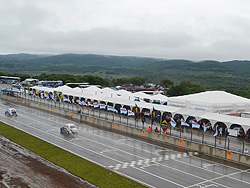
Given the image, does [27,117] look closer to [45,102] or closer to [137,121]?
[45,102]

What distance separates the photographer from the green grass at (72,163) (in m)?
23.1

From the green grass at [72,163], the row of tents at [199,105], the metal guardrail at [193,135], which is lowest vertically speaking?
the green grass at [72,163]

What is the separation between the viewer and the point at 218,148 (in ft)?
102

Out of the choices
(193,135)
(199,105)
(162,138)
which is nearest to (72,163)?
(162,138)

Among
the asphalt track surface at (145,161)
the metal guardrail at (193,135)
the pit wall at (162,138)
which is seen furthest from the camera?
the metal guardrail at (193,135)

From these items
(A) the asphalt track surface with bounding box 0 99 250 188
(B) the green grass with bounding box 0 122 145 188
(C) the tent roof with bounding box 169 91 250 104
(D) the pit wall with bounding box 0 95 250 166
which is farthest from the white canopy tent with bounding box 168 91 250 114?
(B) the green grass with bounding box 0 122 145 188

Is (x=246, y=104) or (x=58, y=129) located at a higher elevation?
(x=246, y=104)

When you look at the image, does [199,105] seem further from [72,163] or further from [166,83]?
[166,83]

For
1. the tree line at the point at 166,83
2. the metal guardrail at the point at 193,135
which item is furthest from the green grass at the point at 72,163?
the tree line at the point at 166,83

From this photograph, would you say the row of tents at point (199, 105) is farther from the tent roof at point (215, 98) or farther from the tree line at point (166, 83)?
the tree line at point (166, 83)

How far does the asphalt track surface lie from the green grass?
1070 millimetres

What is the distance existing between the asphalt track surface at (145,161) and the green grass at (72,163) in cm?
107

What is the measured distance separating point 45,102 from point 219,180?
51.7 meters

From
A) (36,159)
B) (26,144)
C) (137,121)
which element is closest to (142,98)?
(137,121)
